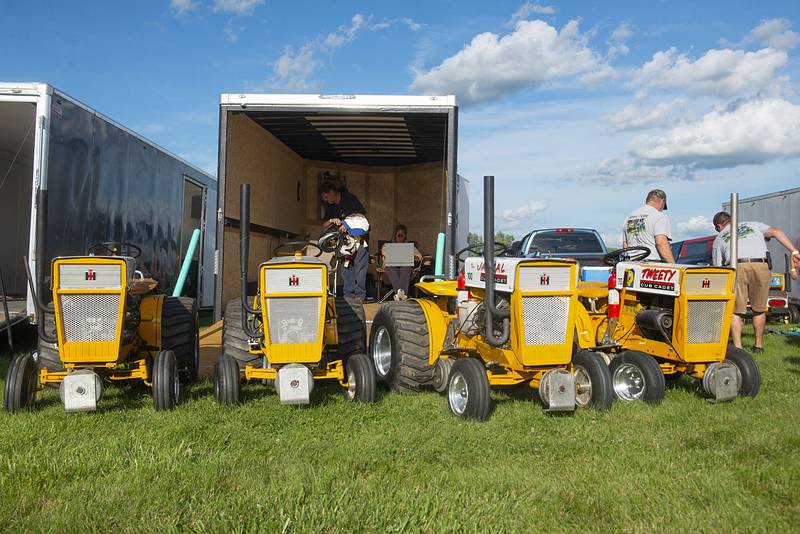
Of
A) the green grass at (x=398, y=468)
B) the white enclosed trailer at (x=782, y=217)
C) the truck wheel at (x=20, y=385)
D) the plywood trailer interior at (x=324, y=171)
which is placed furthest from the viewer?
the white enclosed trailer at (x=782, y=217)

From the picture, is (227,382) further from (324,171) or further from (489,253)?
(324,171)

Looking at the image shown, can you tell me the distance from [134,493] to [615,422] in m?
2.89

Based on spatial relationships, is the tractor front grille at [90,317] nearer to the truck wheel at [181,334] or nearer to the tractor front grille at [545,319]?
the truck wheel at [181,334]

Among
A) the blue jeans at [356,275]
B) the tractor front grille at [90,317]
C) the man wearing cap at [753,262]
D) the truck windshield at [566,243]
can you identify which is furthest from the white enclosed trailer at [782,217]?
the tractor front grille at [90,317]

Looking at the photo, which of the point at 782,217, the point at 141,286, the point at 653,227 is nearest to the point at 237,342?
the point at 141,286

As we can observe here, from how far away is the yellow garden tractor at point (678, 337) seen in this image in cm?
527

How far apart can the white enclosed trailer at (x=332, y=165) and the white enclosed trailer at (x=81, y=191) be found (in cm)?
145

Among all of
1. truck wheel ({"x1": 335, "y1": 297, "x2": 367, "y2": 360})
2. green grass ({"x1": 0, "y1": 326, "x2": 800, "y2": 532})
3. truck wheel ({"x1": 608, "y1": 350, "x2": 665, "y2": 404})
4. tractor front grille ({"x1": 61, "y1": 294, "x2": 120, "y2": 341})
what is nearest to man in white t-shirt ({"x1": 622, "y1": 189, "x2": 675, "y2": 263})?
truck wheel ({"x1": 608, "y1": 350, "x2": 665, "y2": 404})

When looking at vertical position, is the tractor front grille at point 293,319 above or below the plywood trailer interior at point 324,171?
below

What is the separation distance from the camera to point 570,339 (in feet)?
16.0

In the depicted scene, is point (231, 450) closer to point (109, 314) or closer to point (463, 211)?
point (109, 314)

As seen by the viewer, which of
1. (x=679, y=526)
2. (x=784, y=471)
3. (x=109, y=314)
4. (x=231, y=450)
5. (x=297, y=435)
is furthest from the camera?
(x=109, y=314)

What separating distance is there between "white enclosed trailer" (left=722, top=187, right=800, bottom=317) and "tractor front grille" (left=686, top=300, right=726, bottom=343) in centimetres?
813

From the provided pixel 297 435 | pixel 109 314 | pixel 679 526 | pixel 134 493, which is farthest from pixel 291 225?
pixel 679 526
